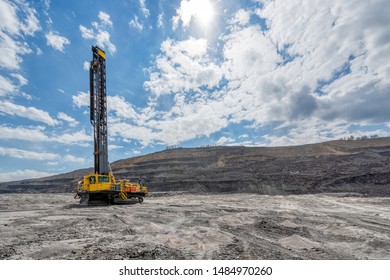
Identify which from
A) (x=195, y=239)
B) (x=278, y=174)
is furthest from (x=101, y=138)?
(x=278, y=174)

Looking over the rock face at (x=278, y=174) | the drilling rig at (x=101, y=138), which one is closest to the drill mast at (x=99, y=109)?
the drilling rig at (x=101, y=138)

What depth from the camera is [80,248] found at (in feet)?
19.9

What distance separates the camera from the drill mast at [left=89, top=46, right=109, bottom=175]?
1767 cm

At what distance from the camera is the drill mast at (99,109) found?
17.7 metres

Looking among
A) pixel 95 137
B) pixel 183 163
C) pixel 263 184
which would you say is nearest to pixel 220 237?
pixel 95 137

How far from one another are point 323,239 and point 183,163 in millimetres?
40782

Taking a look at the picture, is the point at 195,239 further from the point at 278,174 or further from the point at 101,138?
the point at 278,174

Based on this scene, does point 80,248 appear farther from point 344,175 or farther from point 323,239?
point 344,175

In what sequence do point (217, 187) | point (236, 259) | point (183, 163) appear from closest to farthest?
point (236, 259)
point (217, 187)
point (183, 163)

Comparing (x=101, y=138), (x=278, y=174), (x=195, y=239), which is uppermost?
(x=101, y=138)

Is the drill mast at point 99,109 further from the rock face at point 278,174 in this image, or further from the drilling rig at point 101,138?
the rock face at point 278,174

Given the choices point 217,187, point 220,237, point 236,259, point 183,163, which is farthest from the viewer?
point 183,163

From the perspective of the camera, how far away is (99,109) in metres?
18.0

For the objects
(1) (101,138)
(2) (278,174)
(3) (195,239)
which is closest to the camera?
(3) (195,239)
